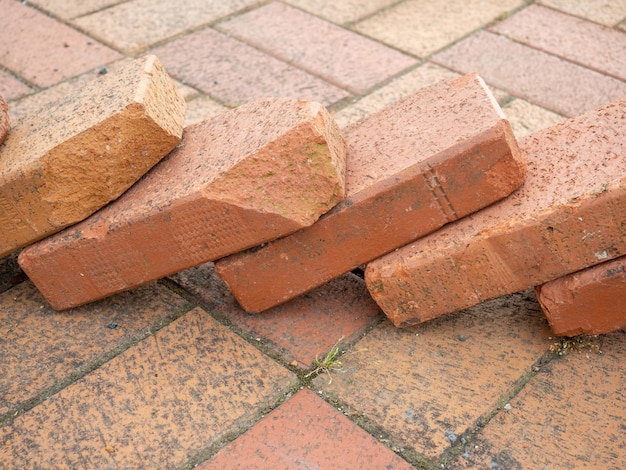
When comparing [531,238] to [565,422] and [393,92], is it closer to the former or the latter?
[565,422]

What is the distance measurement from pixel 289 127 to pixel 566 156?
921mm

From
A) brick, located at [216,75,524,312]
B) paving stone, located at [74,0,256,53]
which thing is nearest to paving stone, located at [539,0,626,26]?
paving stone, located at [74,0,256,53]

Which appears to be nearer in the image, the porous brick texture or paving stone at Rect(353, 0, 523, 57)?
the porous brick texture

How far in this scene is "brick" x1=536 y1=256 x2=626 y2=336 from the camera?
233 centimetres

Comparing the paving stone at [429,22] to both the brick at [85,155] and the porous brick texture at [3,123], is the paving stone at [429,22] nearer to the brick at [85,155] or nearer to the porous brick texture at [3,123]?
the brick at [85,155]

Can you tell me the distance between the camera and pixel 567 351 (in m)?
2.54

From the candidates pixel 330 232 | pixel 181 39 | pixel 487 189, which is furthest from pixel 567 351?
pixel 181 39

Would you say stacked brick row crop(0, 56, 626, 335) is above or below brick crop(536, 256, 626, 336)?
above

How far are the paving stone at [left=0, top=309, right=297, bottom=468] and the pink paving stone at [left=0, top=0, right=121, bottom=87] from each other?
2.30 m

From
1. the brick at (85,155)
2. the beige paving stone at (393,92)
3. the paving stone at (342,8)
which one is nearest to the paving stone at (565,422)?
the brick at (85,155)

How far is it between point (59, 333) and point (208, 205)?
0.81 meters

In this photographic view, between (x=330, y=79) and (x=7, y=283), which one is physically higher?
(x=7, y=283)

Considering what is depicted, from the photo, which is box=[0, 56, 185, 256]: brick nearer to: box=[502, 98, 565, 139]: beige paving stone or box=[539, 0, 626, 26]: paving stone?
box=[502, 98, 565, 139]: beige paving stone

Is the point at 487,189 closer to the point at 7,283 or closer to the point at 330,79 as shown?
the point at 7,283
